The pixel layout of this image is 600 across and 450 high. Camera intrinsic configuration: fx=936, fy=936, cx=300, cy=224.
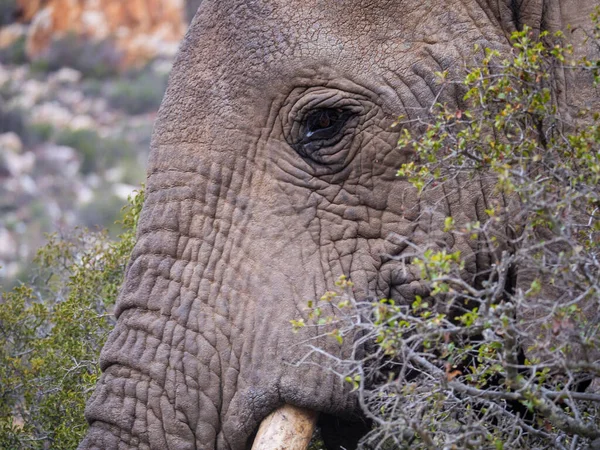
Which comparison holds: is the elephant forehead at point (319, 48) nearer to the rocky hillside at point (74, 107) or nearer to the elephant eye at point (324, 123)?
the elephant eye at point (324, 123)

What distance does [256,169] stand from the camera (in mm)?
3578

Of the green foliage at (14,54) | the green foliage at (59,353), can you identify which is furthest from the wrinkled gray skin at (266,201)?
the green foliage at (14,54)

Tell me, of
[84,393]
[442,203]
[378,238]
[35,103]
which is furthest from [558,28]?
[35,103]

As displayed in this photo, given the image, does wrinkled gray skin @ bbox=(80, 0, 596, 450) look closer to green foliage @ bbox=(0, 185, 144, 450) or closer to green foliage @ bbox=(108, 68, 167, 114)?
green foliage @ bbox=(0, 185, 144, 450)

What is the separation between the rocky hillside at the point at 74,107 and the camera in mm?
20109

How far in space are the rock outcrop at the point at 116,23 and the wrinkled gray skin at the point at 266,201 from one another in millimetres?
26641

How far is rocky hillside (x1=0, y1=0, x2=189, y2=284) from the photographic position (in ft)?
66.0

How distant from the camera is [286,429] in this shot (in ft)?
10.8

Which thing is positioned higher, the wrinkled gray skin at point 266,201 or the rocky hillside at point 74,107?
the rocky hillside at point 74,107

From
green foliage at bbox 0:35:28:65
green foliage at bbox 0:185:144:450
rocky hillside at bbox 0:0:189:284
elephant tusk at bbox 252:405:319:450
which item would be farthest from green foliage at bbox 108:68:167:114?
elephant tusk at bbox 252:405:319:450

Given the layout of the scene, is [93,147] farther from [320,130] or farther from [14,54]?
[320,130]

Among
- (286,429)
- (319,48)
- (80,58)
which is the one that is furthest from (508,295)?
(80,58)

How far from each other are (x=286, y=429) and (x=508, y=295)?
1.02m

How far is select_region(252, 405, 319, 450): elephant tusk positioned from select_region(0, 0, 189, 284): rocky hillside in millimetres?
12166
